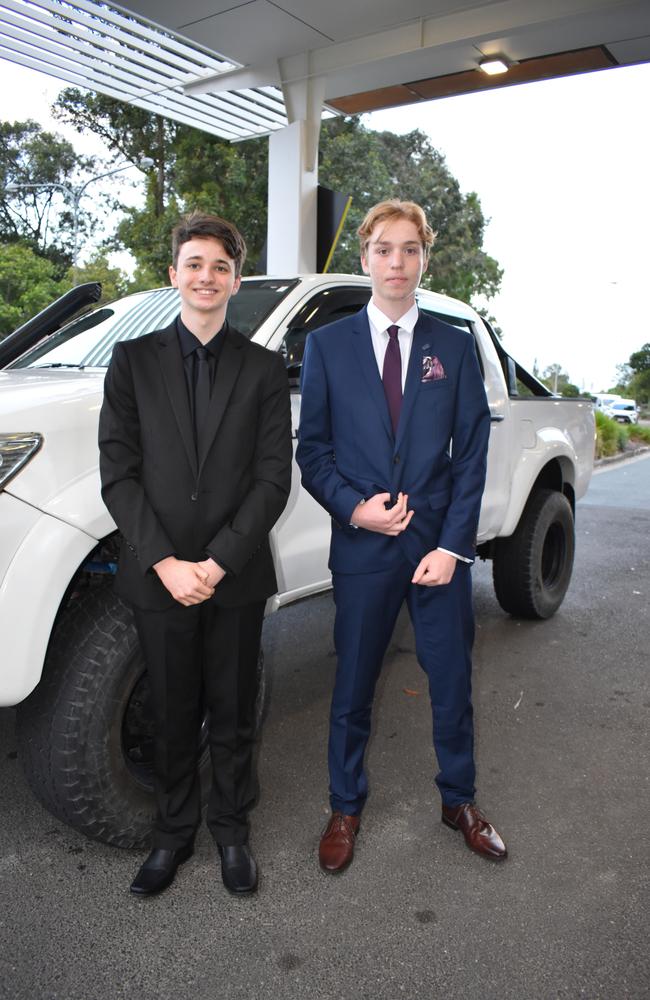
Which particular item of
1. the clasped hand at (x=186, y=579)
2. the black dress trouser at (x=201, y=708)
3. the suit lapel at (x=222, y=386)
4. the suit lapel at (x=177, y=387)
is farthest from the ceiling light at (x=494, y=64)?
the clasped hand at (x=186, y=579)

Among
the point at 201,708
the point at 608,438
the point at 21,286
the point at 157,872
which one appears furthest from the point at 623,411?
the point at 157,872

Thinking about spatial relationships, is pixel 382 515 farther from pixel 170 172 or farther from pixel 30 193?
pixel 30 193

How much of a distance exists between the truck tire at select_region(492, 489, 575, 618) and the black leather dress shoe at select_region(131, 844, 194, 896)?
10.0ft

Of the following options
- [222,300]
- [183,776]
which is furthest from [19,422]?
[183,776]

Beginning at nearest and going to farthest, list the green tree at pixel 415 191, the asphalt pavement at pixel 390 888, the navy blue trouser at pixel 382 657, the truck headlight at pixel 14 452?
1. the asphalt pavement at pixel 390 888
2. the truck headlight at pixel 14 452
3. the navy blue trouser at pixel 382 657
4. the green tree at pixel 415 191

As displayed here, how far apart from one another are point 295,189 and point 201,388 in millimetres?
7775

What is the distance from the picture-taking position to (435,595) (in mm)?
2676

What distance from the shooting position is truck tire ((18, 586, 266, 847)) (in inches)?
99.1

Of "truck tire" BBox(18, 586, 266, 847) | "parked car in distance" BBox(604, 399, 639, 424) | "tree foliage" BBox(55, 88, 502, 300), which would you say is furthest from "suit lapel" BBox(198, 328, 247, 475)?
"parked car in distance" BBox(604, 399, 639, 424)

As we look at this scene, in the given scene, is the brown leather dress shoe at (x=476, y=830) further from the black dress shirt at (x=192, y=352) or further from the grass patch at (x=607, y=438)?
the grass patch at (x=607, y=438)

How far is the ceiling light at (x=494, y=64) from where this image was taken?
852cm

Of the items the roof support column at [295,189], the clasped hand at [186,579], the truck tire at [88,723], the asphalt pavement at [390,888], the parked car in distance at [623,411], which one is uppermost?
the roof support column at [295,189]

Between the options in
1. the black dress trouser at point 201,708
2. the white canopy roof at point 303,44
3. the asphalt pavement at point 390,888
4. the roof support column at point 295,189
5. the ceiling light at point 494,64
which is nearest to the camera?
the asphalt pavement at point 390,888

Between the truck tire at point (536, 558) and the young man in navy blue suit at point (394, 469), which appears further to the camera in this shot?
the truck tire at point (536, 558)
